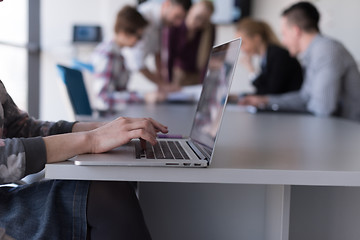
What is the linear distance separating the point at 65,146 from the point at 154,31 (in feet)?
11.8

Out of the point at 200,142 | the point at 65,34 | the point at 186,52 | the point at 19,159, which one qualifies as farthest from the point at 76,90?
the point at 65,34

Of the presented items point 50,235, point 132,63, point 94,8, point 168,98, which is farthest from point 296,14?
point 94,8

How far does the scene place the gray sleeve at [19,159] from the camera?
928 mm

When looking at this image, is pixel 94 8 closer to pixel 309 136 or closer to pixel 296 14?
pixel 296 14

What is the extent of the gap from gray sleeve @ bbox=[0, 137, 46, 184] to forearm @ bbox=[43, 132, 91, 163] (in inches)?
0.7

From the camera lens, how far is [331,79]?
280 cm

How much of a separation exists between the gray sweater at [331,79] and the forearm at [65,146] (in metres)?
2.08

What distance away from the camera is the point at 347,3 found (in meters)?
4.16

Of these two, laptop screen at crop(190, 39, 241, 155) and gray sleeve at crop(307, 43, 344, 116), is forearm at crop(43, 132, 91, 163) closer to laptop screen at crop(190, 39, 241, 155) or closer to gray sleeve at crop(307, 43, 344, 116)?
laptop screen at crop(190, 39, 241, 155)

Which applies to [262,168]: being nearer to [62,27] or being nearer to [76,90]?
[76,90]

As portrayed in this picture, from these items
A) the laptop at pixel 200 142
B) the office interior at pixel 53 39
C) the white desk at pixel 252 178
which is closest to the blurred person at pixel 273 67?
the office interior at pixel 53 39

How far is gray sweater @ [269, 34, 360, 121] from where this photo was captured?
2803mm

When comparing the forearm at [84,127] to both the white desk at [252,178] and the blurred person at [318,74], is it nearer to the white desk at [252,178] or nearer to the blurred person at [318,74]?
the white desk at [252,178]

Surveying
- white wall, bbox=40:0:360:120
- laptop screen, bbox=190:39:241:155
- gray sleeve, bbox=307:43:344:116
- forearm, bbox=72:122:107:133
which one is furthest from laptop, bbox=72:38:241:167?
white wall, bbox=40:0:360:120
